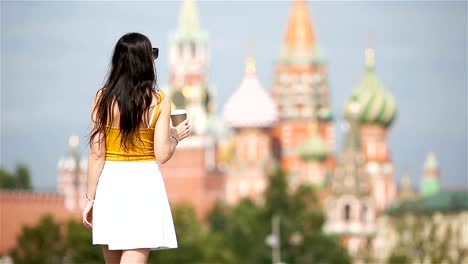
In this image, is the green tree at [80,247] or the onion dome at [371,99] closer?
the green tree at [80,247]

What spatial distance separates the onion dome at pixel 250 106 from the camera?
119 metres

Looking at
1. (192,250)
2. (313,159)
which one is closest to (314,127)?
(313,159)

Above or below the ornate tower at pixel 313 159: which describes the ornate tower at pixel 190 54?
above

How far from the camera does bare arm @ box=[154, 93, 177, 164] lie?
21.5 feet

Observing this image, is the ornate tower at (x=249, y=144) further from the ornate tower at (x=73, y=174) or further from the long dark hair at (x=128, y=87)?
the long dark hair at (x=128, y=87)

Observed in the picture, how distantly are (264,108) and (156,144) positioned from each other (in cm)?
11410

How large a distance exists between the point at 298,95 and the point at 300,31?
248 inches

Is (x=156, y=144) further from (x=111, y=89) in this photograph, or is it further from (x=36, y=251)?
(x=36, y=251)

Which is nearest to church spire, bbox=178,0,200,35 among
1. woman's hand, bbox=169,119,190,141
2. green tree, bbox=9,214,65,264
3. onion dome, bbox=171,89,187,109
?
onion dome, bbox=171,89,187,109

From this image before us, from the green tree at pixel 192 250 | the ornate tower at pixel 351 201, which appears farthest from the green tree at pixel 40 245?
the ornate tower at pixel 351 201

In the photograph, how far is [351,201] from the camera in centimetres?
9906

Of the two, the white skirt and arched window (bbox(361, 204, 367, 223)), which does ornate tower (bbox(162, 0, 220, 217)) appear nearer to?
arched window (bbox(361, 204, 367, 223))

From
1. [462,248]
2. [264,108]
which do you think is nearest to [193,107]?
[264,108]

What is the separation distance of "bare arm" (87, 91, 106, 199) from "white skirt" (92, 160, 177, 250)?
78mm
